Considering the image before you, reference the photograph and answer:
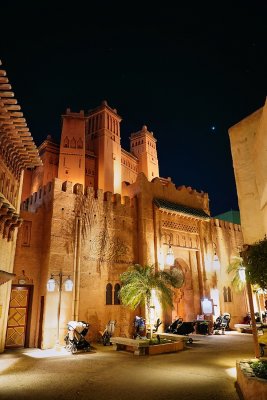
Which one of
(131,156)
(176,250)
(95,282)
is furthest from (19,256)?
(131,156)

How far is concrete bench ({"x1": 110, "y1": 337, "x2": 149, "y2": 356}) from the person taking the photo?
1271 centimetres

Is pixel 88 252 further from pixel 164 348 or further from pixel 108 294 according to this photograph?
pixel 164 348

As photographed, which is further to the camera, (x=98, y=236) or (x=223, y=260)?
(x=223, y=260)

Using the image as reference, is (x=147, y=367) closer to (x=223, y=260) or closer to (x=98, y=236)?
(x=98, y=236)

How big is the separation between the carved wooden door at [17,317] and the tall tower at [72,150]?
16.4 metres

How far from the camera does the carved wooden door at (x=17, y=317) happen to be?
1497cm

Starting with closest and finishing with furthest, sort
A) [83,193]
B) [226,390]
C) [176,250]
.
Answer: [226,390] → [83,193] → [176,250]

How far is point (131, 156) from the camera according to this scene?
42500 millimetres

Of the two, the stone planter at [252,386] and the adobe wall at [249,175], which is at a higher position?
the adobe wall at [249,175]

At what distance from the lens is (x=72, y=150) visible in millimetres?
32094

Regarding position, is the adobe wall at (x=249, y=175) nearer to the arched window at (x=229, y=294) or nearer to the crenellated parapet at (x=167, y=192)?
the crenellated parapet at (x=167, y=192)

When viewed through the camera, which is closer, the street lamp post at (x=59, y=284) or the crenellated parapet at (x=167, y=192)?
the street lamp post at (x=59, y=284)

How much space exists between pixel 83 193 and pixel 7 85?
957cm

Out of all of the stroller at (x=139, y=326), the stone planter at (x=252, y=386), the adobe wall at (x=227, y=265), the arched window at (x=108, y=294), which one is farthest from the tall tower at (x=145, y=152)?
the stone planter at (x=252, y=386)
